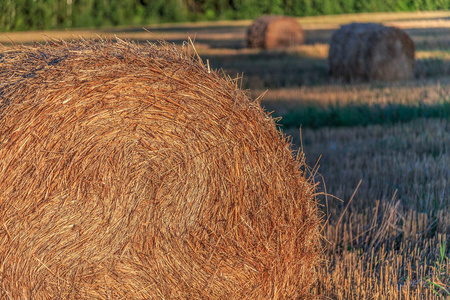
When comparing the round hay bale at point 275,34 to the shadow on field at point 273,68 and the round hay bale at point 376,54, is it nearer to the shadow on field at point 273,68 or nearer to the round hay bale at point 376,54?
the shadow on field at point 273,68

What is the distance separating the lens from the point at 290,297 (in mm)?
3639

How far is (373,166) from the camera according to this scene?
6645 mm

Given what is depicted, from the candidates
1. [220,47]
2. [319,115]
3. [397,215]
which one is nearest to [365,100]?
[319,115]

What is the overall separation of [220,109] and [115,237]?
0.97 metres

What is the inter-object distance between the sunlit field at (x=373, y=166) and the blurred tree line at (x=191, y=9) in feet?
46.0

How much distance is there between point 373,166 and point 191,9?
3304cm

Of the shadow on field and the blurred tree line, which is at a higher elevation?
the blurred tree line

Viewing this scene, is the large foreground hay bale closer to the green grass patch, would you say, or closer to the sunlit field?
the sunlit field

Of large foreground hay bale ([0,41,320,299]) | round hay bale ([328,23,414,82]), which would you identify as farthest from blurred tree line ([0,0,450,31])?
large foreground hay bale ([0,41,320,299])

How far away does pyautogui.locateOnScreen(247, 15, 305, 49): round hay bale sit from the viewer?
18922mm

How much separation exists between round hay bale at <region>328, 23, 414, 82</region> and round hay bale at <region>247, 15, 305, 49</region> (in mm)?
6021

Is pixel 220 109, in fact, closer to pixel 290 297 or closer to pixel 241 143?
pixel 241 143

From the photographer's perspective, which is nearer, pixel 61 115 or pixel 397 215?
pixel 61 115

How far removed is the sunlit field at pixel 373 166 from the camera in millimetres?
4082
